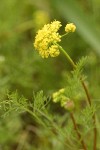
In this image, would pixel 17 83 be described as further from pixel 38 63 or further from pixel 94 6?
pixel 94 6

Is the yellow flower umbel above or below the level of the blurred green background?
below

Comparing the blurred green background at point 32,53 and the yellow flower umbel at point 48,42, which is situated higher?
the blurred green background at point 32,53

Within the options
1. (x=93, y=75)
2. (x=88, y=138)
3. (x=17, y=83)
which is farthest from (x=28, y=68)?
(x=88, y=138)

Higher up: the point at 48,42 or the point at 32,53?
the point at 32,53

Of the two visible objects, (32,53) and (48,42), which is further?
(32,53)
